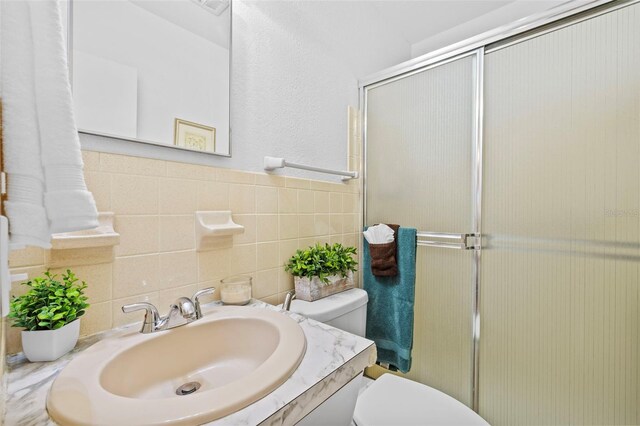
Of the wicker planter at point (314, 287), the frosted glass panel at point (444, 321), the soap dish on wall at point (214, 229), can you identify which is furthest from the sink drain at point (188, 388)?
the frosted glass panel at point (444, 321)

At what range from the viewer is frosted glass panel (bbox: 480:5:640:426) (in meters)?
0.95

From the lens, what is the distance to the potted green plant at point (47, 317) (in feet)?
1.83

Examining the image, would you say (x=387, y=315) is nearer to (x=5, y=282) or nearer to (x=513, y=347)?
(x=513, y=347)

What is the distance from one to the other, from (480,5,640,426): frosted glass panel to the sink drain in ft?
3.66

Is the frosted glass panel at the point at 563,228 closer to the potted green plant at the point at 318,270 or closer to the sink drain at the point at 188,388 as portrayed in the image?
the potted green plant at the point at 318,270

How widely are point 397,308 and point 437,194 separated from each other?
0.55 metres

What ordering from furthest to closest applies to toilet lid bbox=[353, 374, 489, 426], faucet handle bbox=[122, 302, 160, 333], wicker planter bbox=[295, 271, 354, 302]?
wicker planter bbox=[295, 271, 354, 302], toilet lid bbox=[353, 374, 489, 426], faucet handle bbox=[122, 302, 160, 333]

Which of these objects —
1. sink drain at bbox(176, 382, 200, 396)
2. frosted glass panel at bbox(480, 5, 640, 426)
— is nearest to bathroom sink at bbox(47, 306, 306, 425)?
sink drain at bbox(176, 382, 200, 396)

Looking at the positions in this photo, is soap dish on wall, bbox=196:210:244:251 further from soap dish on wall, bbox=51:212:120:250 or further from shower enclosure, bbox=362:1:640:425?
shower enclosure, bbox=362:1:640:425

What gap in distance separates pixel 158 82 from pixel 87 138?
25 centimetres

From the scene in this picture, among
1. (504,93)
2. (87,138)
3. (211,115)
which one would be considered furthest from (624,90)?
(87,138)

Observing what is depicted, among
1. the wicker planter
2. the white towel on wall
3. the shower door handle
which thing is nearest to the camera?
the white towel on wall

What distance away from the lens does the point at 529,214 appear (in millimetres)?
1105

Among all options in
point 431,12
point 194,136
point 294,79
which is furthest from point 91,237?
point 431,12
